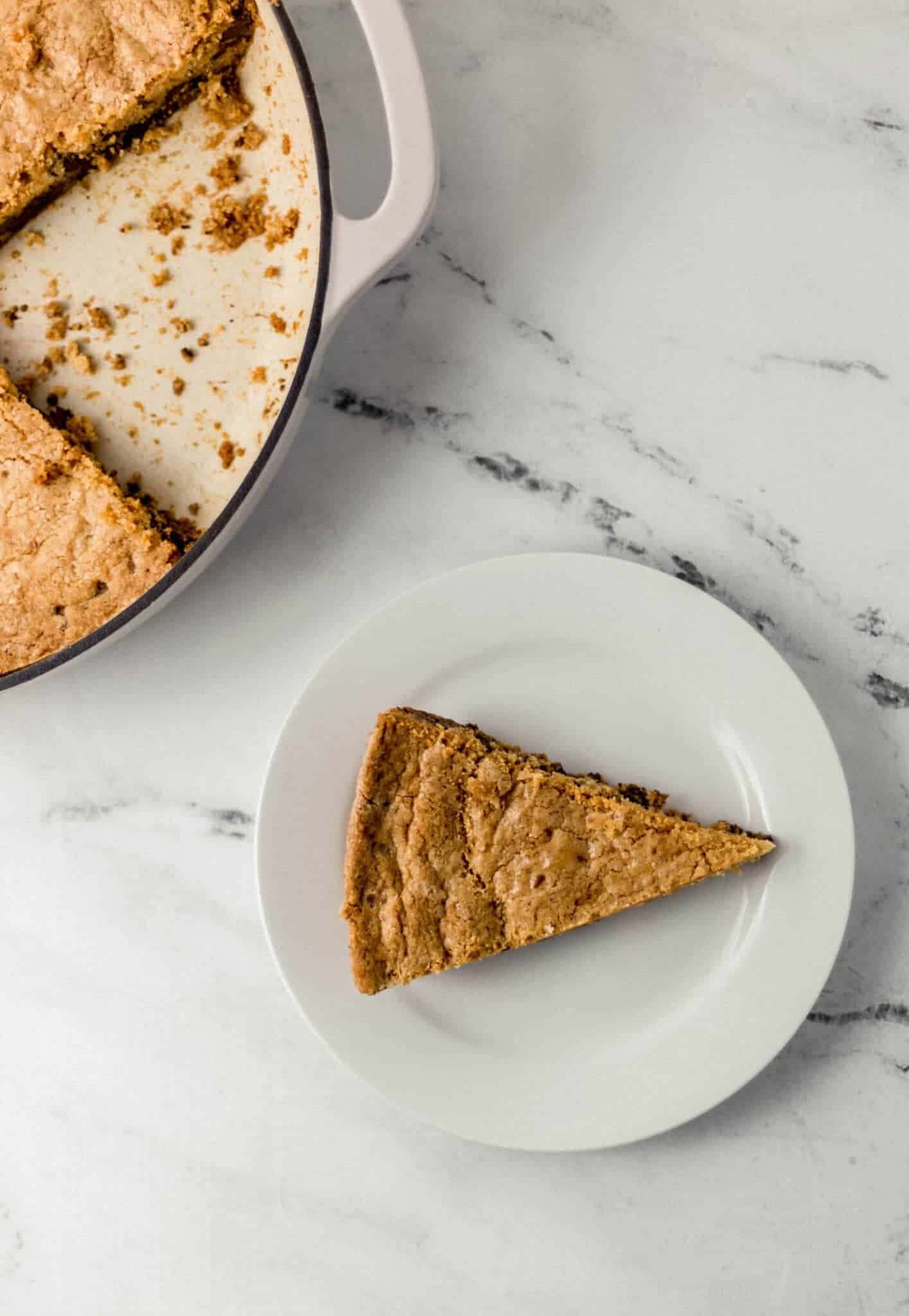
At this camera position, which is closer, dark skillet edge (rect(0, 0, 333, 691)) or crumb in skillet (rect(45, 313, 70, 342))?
dark skillet edge (rect(0, 0, 333, 691))

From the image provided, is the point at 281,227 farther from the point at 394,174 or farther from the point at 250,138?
the point at 394,174

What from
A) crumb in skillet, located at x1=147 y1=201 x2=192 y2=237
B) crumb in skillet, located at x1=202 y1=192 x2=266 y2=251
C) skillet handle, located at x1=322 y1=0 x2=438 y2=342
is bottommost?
crumb in skillet, located at x1=147 y1=201 x2=192 y2=237

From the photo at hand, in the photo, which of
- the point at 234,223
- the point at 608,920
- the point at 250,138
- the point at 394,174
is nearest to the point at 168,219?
the point at 234,223

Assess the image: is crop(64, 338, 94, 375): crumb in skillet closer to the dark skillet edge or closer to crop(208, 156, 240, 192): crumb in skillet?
crop(208, 156, 240, 192): crumb in skillet

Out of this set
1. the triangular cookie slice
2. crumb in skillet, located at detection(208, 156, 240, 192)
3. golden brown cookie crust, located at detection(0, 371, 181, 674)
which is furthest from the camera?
crumb in skillet, located at detection(208, 156, 240, 192)

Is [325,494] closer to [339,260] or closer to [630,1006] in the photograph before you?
[339,260]

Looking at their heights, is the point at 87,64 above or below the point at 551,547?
above

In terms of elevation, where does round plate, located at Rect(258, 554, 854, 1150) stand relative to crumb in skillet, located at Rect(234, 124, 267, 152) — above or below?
below

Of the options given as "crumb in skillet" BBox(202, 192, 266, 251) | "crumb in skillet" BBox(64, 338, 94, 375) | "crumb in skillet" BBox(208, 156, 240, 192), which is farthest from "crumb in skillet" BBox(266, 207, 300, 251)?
"crumb in skillet" BBox(64, 338, 94, 375)
